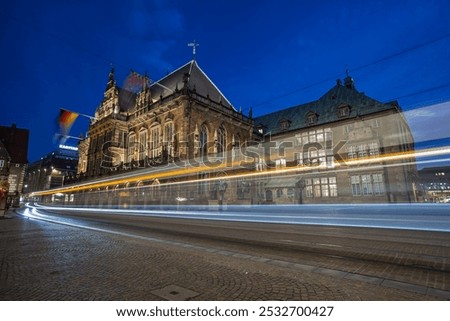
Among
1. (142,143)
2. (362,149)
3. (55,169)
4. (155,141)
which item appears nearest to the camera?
(362,149)

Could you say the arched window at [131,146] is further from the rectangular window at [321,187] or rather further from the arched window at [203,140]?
the rectangular window at [321,187]

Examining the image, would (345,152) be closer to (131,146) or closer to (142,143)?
(142,143)

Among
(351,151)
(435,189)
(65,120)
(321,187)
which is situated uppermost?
(65,120)

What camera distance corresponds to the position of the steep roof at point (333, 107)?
30.6 meters

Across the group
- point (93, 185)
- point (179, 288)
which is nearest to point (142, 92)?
point (93, 185)

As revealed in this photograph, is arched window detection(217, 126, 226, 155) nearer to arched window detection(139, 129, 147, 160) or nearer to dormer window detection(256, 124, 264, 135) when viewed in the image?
arched window detection(139, 129, 147, 160)

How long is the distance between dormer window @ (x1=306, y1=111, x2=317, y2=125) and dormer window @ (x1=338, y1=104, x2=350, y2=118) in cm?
335

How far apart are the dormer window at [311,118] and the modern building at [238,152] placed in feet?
0.46

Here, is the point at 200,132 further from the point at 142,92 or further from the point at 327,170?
the point at 327,170

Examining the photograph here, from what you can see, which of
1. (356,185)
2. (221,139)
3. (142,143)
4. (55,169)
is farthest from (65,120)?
(55,169)

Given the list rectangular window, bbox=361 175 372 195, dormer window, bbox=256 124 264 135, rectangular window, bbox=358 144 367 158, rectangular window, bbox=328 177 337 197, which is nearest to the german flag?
dormer window, bbox=256 124 264 135

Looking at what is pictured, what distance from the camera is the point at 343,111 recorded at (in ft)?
105

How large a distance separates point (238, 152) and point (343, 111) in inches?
576

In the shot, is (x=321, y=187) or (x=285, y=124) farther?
(x=285, y=124)
